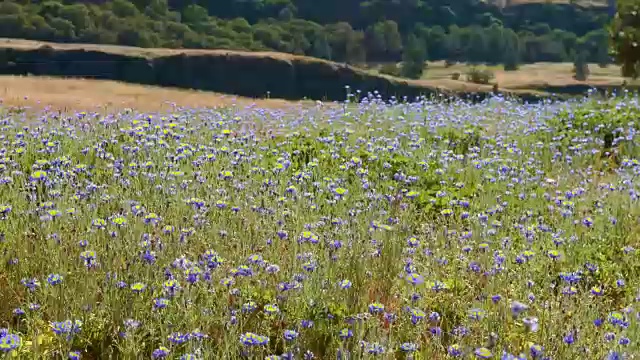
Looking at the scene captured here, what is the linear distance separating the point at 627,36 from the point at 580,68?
34.5 meters

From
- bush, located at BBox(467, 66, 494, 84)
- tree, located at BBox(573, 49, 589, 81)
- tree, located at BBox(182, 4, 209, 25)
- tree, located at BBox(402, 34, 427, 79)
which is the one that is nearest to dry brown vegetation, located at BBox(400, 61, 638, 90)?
tree, located at BBox(573, 49, 589, 81)

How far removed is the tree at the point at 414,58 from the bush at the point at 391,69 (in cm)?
64

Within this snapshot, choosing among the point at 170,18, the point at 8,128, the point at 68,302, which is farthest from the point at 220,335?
the point at 170,18

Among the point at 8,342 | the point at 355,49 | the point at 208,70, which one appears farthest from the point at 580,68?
the point at 8,342

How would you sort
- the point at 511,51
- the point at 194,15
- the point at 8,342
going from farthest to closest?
the point at 511,51
the point at 194,15
the point at 8,342

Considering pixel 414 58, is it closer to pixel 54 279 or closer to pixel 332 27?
pixel 332 27

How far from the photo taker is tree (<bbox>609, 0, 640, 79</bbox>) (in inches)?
959

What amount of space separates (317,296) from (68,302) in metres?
1.32

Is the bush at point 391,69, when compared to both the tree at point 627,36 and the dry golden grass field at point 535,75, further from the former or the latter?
the tree at point 627,36

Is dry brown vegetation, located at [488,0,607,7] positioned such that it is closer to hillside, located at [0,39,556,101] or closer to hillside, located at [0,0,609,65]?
hillside, located at [0,0,609,65]

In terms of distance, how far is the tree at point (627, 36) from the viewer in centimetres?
2436

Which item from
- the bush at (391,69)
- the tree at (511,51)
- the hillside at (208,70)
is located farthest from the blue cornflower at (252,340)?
the tree at (511,51)

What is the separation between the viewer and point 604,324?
375cm

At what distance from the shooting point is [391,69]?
50125 millimetres
